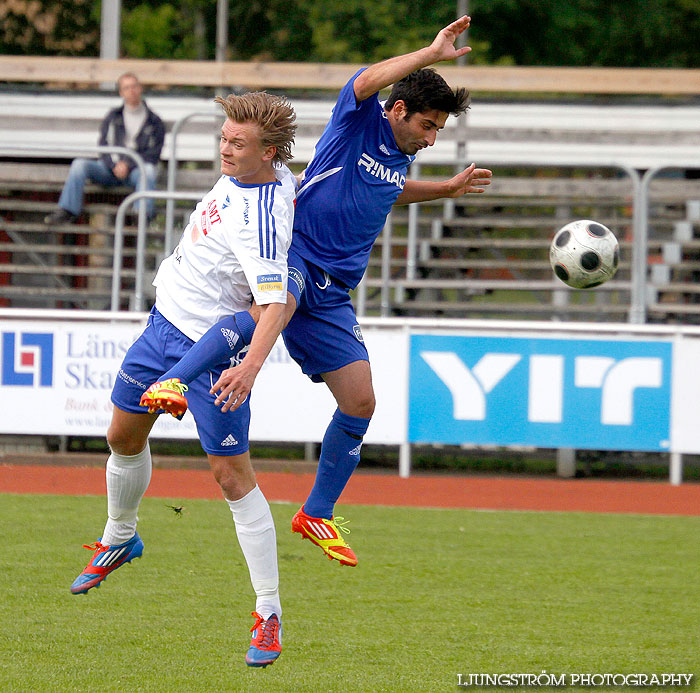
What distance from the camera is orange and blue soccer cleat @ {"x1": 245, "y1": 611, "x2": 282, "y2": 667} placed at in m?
4.41

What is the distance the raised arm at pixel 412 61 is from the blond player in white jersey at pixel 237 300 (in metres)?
0.33

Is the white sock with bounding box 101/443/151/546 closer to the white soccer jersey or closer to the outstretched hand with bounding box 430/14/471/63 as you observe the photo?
the white soccer jersey

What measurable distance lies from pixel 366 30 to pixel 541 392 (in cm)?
1385

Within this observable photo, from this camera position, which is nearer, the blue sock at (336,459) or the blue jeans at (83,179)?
the blue sock at (336,459)

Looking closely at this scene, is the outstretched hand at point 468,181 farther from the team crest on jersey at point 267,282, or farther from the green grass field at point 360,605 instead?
the green grass field at point 360,605

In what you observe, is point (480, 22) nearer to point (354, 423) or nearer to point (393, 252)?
point (393, 252)

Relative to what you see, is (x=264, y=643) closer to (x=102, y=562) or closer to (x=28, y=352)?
(x=102, y=562)

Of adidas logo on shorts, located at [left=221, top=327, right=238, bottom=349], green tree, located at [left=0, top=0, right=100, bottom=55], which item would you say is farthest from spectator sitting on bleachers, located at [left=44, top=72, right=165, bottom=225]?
green tree, located at [left=0, top=0, right=100, bottom=55]

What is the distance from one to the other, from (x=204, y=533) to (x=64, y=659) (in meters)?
2.71

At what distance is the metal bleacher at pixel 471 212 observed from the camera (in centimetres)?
1146

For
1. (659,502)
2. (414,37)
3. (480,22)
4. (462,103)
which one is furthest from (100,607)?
(480,22)

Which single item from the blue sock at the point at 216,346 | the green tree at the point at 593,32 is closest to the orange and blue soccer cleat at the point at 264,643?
the blue sock at the point at 216,346

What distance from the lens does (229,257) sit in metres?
4.52

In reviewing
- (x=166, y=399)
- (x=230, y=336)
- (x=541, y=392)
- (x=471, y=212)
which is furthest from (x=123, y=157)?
(x=166, y=399)
